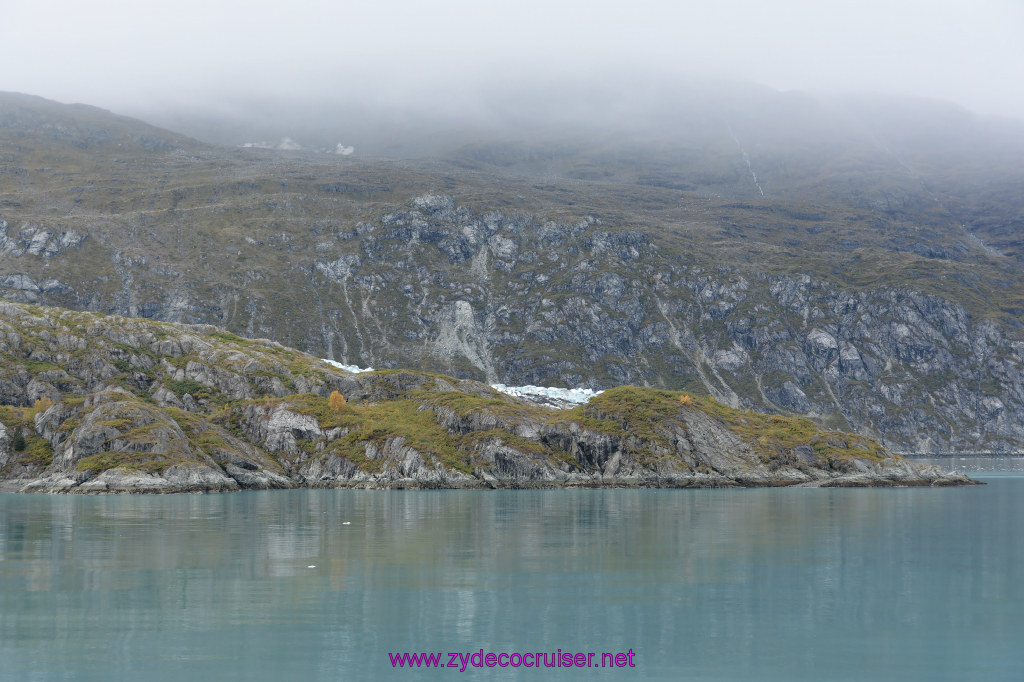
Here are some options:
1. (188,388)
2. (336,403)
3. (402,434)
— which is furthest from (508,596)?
(188,388)

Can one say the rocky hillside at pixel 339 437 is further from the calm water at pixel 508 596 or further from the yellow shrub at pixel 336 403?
the calm water at pixel 508 596

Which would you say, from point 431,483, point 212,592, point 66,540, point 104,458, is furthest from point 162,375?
point 212,592

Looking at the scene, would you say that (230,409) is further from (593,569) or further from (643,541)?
(593,569)

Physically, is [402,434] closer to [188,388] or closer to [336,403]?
[336,403]

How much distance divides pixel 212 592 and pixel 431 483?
113 m

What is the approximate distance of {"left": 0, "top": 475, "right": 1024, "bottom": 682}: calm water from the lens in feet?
108

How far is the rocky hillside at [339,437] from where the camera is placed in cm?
14638

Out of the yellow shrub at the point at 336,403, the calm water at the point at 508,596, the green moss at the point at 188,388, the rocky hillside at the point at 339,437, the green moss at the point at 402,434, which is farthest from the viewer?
the green moss at the point at 188,388

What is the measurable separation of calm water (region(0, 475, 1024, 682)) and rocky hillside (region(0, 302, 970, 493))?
195ft

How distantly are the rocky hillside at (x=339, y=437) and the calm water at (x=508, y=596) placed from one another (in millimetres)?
59466

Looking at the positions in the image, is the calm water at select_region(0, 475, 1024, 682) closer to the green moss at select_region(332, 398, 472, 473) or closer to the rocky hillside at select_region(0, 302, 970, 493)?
the rocky hillside at select_region(0, 302, 970, 493)

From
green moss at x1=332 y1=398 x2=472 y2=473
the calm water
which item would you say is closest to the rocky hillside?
green moss at x1=332 y1=398 x2=472 y2=473

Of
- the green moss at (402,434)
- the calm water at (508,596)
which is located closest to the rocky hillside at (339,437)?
the green moss at (402,434)

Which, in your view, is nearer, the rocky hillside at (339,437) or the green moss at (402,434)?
the rocky hillside at (339,437)
